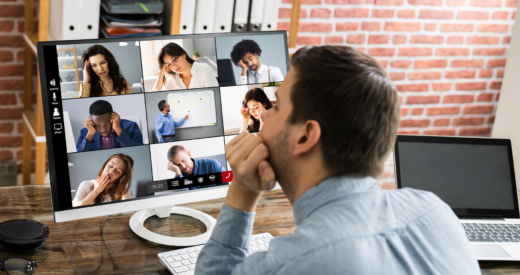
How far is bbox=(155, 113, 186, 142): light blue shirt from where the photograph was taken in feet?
3.26

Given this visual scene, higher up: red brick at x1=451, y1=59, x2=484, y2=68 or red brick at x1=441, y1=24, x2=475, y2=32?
red brick at x1=441, y1=24, x2=475, y2=32

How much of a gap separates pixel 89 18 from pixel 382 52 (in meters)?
1.86

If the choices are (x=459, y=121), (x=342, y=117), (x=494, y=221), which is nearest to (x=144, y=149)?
(x=342, y=117)

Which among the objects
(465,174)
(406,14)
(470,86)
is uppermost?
(406,14)

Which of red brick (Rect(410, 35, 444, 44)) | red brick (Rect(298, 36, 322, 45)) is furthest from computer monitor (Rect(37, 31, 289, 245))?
red brick (Rect(410, 35, 444, 44))

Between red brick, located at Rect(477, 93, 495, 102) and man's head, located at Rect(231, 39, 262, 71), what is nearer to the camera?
man's head, located at Rect(231, 39, 262, 71)

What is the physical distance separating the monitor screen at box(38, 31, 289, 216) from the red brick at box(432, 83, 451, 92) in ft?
7.19

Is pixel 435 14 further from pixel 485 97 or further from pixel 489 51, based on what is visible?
pixel 485 97

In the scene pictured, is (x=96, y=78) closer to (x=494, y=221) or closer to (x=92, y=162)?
(x=92, y=162)

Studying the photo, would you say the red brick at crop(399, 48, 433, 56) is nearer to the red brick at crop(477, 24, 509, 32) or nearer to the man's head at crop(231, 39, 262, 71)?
the red brick at crop(477, 24, 509, 32)

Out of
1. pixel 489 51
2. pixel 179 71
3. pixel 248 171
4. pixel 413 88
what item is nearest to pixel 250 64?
pixel 179 71

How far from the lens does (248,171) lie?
0.76 metres

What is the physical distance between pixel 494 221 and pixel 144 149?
88cm

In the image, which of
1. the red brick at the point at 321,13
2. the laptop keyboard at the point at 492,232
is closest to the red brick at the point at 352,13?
the red brick at the point at 321,13
